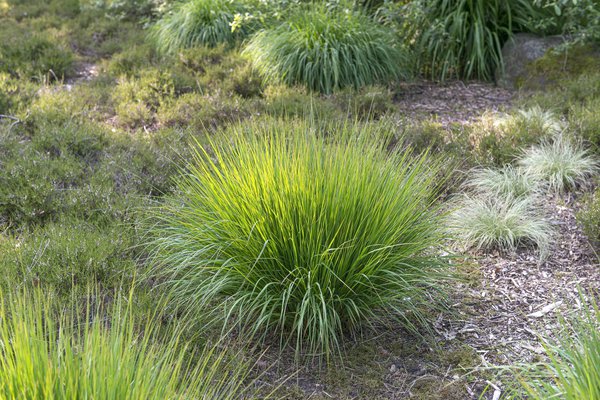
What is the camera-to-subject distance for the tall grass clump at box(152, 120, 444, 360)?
10.7 ft

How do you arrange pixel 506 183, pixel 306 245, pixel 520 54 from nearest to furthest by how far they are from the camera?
pixel 306 245 < pixel 506 183 < pixel 520 54

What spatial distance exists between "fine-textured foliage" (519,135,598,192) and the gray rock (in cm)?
233

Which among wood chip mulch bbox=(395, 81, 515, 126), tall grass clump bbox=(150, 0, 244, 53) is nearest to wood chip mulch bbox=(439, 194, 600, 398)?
wood chip mulch bbox=(395, 81, 515, 126)

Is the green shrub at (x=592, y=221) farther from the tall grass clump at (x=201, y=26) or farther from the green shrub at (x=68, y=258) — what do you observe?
the tall grass clump at (x=201, y=26)

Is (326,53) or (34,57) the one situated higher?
(326,53)

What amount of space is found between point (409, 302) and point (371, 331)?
0.27m

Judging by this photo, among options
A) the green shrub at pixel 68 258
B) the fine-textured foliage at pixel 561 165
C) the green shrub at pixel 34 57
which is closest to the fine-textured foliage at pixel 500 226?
the fine-textured foliage at pixel 561 165

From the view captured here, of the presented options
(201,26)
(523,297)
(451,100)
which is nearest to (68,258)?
(523,297)

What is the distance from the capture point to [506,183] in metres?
4.93

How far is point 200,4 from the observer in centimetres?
791

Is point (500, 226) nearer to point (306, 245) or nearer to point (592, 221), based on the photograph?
point (592, 221)

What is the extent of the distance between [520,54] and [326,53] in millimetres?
2283

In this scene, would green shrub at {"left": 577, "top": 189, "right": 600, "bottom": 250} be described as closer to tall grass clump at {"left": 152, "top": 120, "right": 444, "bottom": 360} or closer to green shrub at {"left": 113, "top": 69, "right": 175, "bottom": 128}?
tall grass clump at {"left": 152, "top": 120, "right": 444, "bottom": 360}

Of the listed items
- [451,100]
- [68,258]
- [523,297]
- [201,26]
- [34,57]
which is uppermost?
[201,26]
